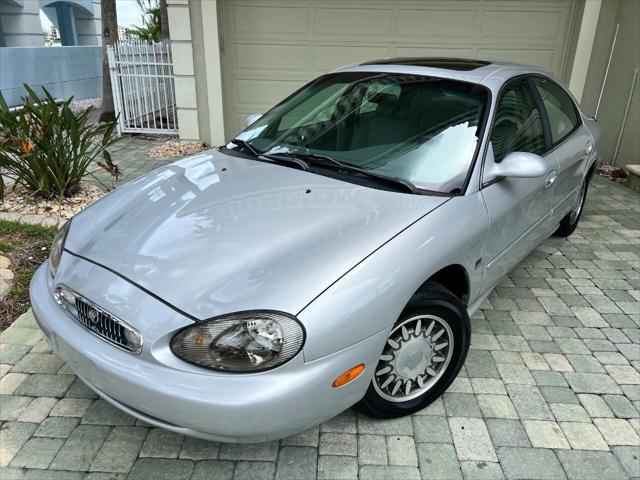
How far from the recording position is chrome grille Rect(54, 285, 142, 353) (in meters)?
1.89

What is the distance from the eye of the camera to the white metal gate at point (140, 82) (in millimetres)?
8078

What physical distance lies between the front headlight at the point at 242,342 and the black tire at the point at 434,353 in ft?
1.90

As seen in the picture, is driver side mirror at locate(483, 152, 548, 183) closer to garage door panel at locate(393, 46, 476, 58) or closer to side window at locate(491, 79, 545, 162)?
side window at locate(491, 79, 545, 162)

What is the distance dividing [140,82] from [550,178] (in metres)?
7.22

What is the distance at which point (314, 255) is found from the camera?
2023 mm

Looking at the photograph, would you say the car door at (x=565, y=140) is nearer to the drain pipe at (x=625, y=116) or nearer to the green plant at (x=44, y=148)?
the drain pipe at (x=625, y=116)

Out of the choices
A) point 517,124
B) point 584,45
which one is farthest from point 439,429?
point 584,45

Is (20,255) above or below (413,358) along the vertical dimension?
below

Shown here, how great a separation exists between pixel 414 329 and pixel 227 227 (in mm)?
970

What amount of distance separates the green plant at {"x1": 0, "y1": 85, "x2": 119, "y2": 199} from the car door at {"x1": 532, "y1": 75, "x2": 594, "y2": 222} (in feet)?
12.5

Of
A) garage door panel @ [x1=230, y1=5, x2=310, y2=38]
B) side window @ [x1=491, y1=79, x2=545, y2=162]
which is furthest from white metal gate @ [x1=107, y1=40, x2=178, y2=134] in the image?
side window @ [x1=491, y1=79, x2=545, y2=162]

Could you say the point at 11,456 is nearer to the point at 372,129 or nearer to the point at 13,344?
the point at 13,344

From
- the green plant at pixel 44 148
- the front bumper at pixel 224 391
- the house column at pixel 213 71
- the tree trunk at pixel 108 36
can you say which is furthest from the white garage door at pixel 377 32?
the front bumper at pixel 224 391

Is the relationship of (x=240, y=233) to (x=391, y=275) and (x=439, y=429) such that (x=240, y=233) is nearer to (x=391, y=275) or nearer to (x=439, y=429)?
(x=391, y=275)
